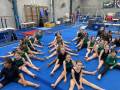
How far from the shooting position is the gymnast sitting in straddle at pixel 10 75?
400 cm

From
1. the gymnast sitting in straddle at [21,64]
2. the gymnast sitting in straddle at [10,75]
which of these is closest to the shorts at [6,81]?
the gymnast sitting in straddle at [10,75]

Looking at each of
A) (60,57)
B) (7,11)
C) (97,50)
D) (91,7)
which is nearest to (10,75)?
(60,57)

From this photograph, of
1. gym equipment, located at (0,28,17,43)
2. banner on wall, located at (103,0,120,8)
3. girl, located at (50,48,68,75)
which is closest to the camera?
girl, located at (50,48,68,75)

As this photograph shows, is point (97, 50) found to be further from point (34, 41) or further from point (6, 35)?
point (6, 35)

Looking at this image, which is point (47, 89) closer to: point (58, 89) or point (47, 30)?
point (58, 89)

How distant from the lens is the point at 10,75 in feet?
13.4

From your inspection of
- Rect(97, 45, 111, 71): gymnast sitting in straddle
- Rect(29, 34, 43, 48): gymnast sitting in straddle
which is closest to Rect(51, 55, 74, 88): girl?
Rect(97, 45, 111, 71): gymnast sitting in straddle

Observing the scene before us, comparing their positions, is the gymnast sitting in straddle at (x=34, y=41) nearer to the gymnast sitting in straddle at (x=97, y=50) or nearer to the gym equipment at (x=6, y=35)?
the gym equipment at (x=6, y=35)

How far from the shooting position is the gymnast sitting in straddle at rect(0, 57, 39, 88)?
13.1 ft

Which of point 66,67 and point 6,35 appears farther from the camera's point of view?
point 6,35

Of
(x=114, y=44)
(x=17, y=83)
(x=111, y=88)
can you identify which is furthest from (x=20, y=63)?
(x=114, y=44)

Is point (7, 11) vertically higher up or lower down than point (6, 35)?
higher up

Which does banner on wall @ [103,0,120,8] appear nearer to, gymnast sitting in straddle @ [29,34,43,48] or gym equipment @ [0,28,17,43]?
gym equipment @ [0,28,17,43]

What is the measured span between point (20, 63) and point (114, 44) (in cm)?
471
